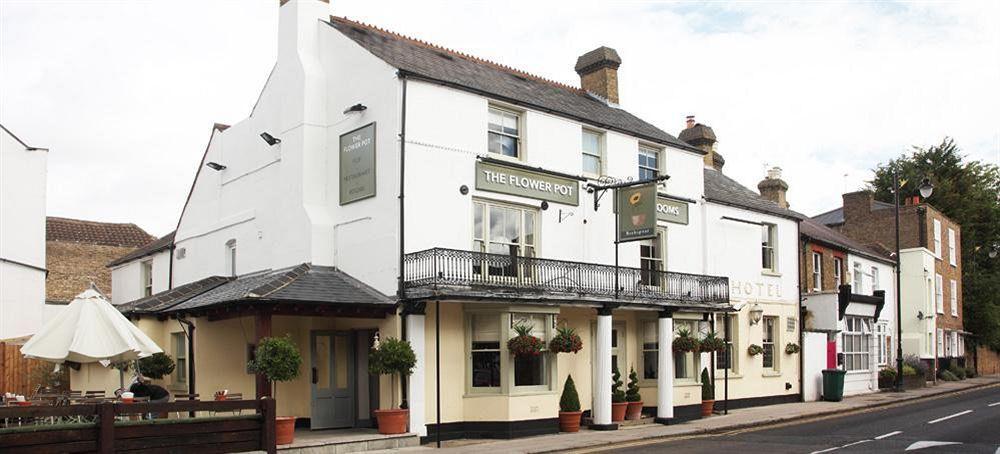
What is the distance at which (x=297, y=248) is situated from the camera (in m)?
20.2

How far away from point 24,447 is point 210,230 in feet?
43.7

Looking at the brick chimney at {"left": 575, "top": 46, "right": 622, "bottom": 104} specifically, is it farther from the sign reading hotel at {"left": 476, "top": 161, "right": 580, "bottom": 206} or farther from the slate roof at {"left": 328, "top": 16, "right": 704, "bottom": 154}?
the sign reading hotel at {"left": 476, "top": 161, "right": 580, "bottom": 206}

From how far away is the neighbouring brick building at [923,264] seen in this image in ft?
133

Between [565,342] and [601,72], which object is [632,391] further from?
[601,72]

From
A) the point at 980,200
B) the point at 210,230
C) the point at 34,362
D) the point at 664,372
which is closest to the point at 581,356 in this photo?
the point at 664,372

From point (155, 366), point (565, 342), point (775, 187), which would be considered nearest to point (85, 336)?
point (155, 366)

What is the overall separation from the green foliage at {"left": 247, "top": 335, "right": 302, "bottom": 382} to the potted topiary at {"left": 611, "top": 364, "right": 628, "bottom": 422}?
8.31 meters

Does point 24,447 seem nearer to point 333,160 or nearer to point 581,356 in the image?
point 333,160

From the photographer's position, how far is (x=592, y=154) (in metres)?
22.7

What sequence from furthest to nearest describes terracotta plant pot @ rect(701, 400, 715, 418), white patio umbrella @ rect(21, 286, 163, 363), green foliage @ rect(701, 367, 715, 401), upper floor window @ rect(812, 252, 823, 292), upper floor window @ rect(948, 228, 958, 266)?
1. upper floor window @ rect(948, 228, 958, 266)
2. upper floor window @ rect(812, 252, 823, 292)
3. green foliage @ rect(701, 367, 715, 401)
4. terracotta plant pot @ rect(701, 400, 715, 418)
5. white patio umbrella @ rect(21, 286, 163, 363)

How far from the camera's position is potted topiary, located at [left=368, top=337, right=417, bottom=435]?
1719cm

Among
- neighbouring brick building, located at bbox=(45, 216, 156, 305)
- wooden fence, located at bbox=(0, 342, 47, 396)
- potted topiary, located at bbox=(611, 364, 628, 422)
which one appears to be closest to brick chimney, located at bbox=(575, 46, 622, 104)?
potted topiary, located at bbox=(611, 364, 628, 422)

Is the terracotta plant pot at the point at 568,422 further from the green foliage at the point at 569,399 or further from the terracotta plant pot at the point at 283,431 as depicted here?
the terracotta plant pot at the point at 283,431

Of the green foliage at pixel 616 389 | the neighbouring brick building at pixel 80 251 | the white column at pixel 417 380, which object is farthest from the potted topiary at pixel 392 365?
the neighbouring brick building at pixel 80 251
